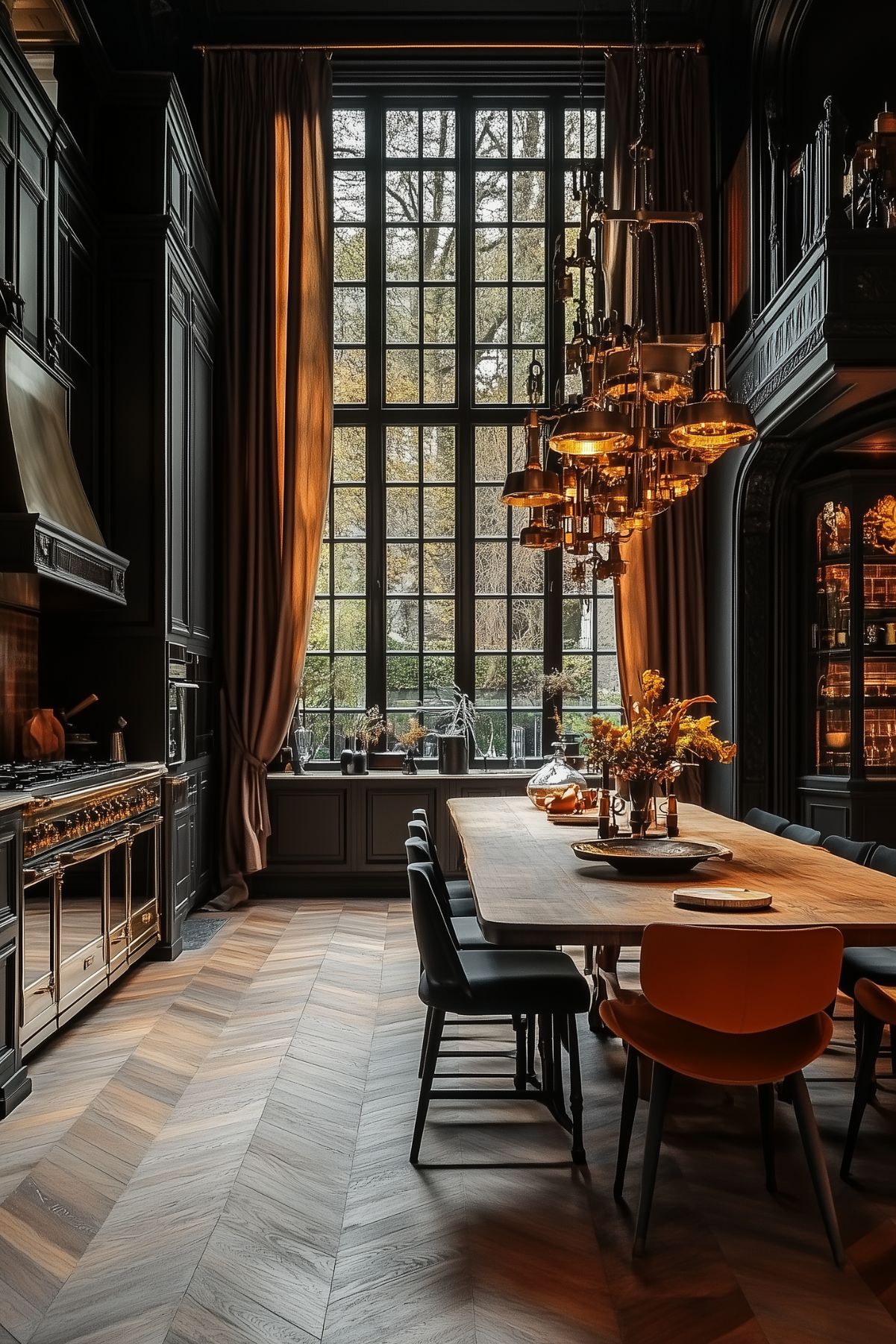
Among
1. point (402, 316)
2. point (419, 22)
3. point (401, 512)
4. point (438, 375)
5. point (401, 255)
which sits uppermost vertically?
point (419, 22)

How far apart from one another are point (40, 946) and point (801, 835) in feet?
9.69

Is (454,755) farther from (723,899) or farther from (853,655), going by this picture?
(723,899)

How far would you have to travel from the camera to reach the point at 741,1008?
2.53 metres

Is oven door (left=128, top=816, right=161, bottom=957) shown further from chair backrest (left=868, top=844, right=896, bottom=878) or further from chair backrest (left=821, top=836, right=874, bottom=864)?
chair backrest (left=868, top=844, right=896, bottom=878)

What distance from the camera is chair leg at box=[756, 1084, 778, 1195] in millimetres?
2943

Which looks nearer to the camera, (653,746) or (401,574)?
(653,746)

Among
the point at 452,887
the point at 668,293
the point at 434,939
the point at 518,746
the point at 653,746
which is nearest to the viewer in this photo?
the point at 434,939

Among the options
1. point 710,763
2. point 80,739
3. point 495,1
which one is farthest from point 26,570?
point 495,1

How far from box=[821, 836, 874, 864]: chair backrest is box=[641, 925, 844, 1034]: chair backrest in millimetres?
1580

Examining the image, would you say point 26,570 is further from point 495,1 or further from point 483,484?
point 495,1

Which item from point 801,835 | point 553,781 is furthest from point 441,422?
point 801,835

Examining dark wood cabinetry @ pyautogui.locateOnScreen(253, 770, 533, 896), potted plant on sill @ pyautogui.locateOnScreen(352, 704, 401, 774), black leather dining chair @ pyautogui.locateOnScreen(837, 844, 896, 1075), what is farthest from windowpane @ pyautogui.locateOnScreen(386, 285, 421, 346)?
black leather dining chair @ pyautogui.locateOnScreen(837, 844, 896, 1075)

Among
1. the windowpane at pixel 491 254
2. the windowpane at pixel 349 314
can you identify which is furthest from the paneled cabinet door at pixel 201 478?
the windowpane at pixel 491 254

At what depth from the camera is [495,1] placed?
25.1 feet
